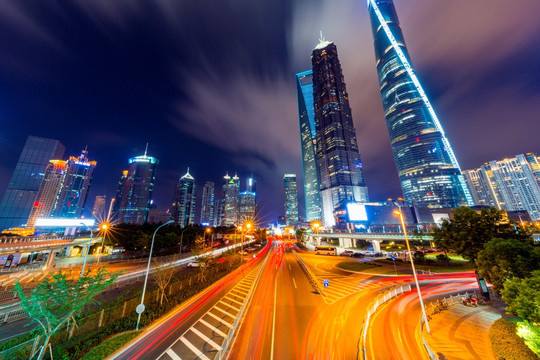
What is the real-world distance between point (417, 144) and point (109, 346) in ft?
652

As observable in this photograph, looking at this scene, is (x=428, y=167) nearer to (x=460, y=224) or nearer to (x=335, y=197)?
(x=335, y=197)

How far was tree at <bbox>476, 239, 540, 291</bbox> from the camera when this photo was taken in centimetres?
1434

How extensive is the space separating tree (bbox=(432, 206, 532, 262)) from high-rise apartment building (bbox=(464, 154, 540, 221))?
200095 mm

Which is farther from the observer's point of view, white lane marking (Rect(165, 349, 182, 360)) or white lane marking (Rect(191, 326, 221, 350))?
white lane marking (Rect(191, 326, 221, 350))

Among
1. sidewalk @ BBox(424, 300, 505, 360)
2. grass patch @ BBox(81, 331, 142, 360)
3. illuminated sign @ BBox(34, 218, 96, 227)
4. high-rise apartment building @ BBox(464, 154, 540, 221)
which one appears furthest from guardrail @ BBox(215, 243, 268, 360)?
high-rise apartment building @ BBox(464, 154, 540, 221)

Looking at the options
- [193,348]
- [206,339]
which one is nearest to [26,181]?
[206,339]

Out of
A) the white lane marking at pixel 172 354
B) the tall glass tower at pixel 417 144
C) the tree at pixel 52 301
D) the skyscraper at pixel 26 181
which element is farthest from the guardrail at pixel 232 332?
the skyscraper at pixel 26 181

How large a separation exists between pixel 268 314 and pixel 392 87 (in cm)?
22229

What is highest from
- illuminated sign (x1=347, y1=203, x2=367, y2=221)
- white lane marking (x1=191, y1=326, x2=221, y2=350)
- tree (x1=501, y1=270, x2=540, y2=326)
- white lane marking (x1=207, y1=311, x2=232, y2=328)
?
illuminated sign (x1=347, y1=203, x2=367, y2=221)

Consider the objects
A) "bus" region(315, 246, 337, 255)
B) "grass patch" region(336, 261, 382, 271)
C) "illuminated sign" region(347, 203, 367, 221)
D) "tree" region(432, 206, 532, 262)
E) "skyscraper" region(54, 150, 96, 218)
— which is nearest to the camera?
"tree" region(432, 206, 532, 262)

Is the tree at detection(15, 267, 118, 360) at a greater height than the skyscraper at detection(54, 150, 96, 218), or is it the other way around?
the skyscraper at detection(54, 150, 96, 218)

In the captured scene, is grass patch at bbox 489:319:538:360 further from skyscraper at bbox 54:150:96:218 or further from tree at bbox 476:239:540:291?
skyscraper at bbox 54:150:96:218

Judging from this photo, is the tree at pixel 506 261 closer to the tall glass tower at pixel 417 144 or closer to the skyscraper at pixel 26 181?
the tall glass tower at pixel 417 144

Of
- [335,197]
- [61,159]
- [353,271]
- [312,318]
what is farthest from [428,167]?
[61,159]
